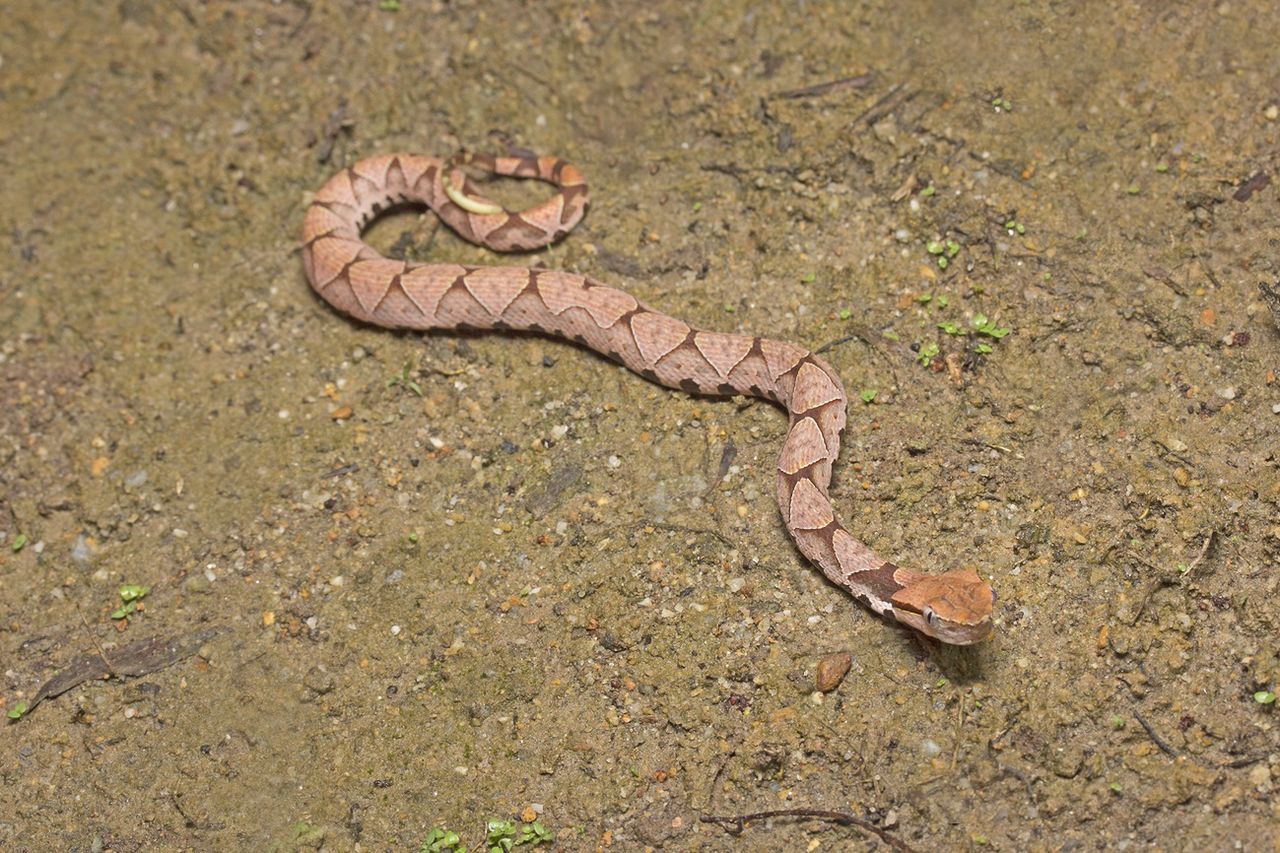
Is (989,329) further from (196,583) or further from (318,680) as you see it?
(196,583)

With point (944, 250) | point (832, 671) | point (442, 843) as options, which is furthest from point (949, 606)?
point (442, 843)

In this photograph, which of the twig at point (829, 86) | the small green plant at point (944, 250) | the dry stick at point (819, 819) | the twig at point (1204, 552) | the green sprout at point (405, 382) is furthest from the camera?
the twig at point (829, 86)

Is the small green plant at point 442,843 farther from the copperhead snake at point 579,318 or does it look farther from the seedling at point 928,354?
the seedling at point 928,354

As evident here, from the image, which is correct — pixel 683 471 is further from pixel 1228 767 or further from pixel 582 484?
pixel 1228 767

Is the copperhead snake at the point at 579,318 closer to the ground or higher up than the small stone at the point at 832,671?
higher up

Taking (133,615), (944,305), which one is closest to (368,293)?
(133,615)

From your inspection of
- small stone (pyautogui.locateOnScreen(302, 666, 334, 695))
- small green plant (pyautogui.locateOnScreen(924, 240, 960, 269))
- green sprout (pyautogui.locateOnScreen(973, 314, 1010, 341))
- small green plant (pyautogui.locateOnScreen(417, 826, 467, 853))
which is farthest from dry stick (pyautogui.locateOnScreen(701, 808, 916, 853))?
small green plant (pyautogui.locateOnScreen(924, 240, 960, 269))

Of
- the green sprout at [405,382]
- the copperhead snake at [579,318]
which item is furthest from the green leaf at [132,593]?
the copperhead snake at [579,318]
